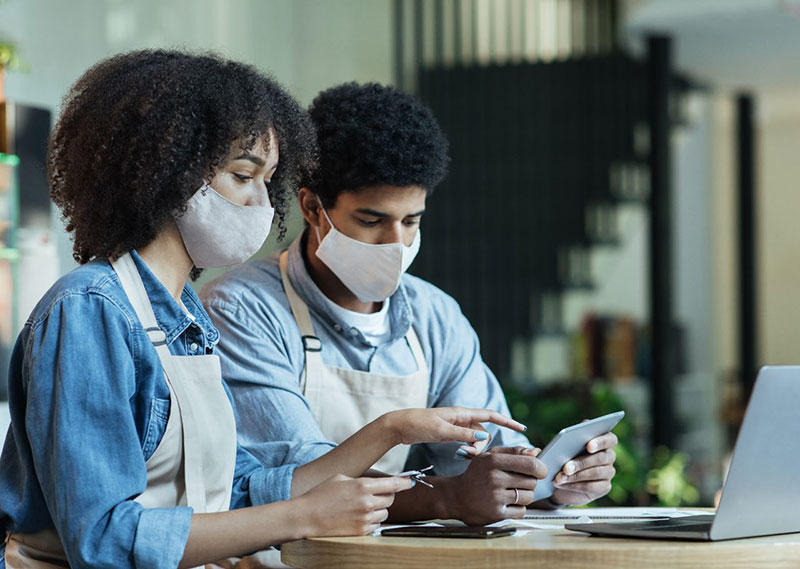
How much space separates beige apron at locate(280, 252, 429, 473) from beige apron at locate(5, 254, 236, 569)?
46cm

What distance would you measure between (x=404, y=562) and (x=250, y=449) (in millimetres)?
489

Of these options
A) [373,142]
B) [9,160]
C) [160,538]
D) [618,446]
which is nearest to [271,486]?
[160,538]

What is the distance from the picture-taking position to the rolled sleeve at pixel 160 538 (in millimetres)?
1269

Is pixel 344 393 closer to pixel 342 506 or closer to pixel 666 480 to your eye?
pixel 342 506

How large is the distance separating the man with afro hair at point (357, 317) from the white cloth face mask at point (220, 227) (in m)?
0.34

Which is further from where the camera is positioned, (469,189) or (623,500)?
(469,189)

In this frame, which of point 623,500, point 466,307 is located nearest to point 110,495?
point 623,500

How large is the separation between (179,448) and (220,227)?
0.96 feet

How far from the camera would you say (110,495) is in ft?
4.16

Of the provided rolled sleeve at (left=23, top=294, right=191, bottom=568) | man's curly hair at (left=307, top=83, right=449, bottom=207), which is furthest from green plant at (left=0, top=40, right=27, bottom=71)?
rolled sleeve at (left=23, top=294, right=191, bottom=568)

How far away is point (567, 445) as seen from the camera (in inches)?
65.4

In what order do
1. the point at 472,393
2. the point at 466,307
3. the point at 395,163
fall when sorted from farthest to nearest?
the point at 466,307 < the point at 472,393 < the point at 395,163

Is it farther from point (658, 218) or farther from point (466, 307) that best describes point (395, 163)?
point (466, 307)

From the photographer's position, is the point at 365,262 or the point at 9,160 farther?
the point at 9,160
